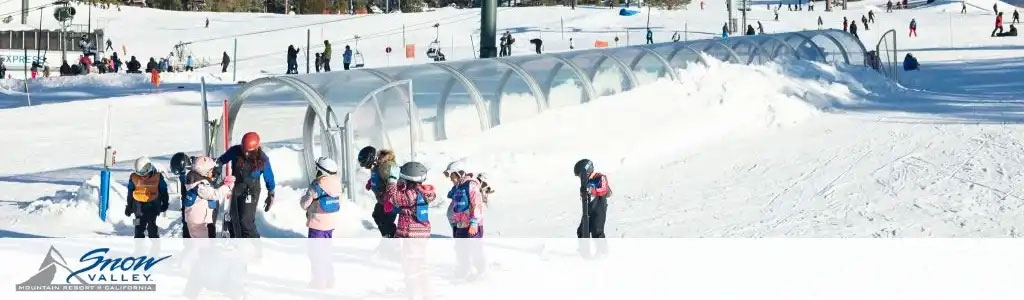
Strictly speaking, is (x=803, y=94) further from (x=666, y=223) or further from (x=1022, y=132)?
(x=666, y=223)

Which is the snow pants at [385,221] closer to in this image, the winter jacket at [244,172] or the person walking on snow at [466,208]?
the person walking on snow at [466,208]

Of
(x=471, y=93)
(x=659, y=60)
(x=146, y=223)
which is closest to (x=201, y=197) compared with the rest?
(x=146, y=223)

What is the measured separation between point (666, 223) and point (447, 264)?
9.37 feet

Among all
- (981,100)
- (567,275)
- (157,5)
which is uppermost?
(157,5)

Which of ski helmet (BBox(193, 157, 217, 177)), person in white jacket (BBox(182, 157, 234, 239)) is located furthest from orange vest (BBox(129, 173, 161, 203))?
ski helmet (BBox(193, 157, 217, 177))

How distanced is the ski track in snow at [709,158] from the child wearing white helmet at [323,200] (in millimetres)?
2948

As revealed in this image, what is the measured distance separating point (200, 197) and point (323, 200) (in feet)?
2.89

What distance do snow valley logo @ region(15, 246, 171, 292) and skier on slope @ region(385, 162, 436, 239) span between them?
177 cm

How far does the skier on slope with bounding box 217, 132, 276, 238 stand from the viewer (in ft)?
30.3

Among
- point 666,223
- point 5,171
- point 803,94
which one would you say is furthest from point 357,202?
point 803,94

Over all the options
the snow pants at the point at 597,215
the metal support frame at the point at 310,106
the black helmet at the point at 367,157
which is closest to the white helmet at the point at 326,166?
the black helmet at the point at 367,157

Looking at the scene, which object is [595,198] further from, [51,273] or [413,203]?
[51,273]

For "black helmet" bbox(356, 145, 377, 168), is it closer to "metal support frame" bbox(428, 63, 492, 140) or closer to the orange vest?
the orange vest

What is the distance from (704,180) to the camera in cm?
1459
